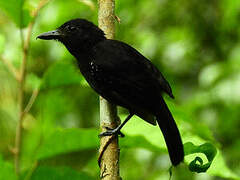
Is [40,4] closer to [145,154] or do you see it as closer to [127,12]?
[145,154]

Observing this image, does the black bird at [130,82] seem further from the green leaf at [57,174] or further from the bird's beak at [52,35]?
the green leaf at [57,174]

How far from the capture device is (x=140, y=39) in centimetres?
480

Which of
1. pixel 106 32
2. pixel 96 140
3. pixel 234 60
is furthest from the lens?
pixel 234 60

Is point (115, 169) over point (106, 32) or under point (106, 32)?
under

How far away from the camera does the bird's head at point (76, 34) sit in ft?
8.92

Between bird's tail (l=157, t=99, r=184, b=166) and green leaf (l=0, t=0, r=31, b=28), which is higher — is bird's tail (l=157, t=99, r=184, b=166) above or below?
below

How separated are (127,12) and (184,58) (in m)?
0.74

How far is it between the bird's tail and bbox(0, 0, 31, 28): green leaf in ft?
2.75

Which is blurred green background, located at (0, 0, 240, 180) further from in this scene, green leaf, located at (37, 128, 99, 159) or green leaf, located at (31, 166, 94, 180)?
green leaf, located at (31, 166, 94, 180)

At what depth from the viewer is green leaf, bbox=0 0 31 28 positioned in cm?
249

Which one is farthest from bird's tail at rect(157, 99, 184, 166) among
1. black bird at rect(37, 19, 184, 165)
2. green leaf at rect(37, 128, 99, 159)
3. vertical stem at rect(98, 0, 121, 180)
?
green leaf at rect(37, 128, 99, 159)

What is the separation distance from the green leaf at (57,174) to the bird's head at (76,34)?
711 millimetres

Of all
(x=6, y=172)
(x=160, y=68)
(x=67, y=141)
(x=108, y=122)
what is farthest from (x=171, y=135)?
(x=160, y=68)

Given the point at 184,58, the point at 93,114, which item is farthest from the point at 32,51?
the point at 184,58
